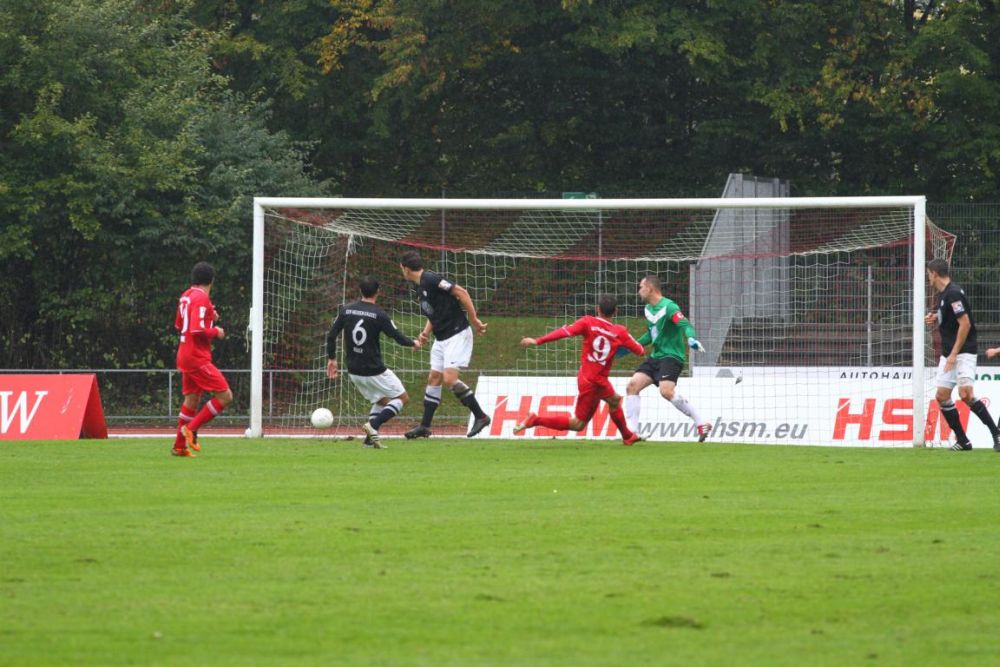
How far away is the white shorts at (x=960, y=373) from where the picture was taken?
653 inches

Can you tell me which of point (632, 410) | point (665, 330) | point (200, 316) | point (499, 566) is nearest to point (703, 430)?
point (632, 410)

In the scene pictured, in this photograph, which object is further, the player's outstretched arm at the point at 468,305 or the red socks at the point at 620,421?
the player's outstretched arm at the point at 468,305

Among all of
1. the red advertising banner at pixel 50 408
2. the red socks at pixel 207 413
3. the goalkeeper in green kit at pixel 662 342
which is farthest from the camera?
the red advertising banner at pixel 50 408

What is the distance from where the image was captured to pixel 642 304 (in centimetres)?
2672

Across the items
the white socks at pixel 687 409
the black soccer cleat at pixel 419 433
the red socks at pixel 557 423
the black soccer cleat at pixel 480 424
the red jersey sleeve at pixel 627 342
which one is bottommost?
the black soccer cleat at pixel 419 433

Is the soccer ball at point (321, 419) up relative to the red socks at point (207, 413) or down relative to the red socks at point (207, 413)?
down

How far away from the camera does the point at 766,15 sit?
3394 centimetres

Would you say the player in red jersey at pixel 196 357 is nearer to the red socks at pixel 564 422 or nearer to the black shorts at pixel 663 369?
the red socks at pixel 564 422

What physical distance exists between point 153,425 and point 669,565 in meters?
19.0

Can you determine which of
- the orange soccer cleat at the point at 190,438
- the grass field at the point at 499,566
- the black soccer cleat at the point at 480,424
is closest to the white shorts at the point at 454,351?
the black soccer cleat at the point at 480,424

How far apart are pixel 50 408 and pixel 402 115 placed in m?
17.5

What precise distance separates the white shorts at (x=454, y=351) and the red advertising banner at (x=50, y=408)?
4617mm

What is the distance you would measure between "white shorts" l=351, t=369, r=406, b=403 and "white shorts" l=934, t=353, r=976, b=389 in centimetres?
603

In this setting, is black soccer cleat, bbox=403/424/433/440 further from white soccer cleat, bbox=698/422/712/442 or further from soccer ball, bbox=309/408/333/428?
white soccer cleat, bbox=698/422/712/442
